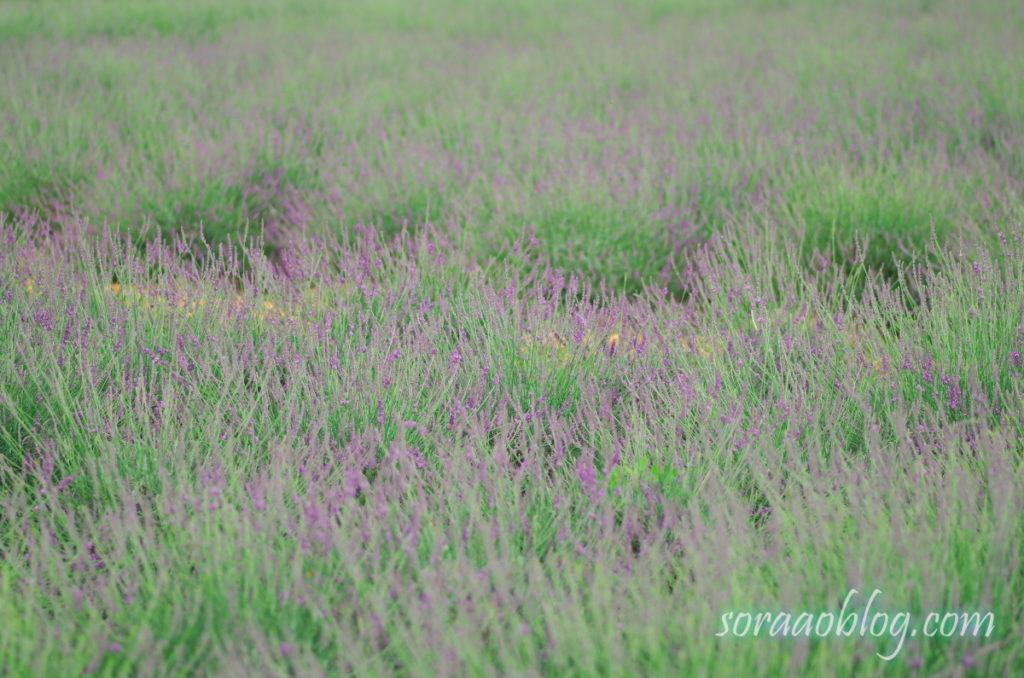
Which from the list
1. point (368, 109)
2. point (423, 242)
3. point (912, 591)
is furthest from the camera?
point (368, 109)

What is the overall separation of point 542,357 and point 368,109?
377 cm

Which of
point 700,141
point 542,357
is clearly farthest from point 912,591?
point 700,141

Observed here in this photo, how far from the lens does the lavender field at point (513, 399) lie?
133 centimetres

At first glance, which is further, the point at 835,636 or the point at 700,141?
the point at 700,141

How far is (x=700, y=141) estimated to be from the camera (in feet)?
15.1

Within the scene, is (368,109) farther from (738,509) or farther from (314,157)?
(738,509)

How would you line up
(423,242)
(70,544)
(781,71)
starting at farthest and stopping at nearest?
(781,71), (423,242), (70,544)

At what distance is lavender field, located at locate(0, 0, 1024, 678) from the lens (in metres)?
1.33

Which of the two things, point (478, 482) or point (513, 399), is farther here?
point (513, 399)

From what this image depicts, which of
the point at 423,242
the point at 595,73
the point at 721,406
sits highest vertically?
the point at 595,73

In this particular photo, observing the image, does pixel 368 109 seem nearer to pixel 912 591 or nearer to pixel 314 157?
pixel 314 157

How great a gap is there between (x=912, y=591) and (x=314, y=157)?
13.3 feet

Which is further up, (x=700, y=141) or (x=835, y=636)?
(x=700, y=141)

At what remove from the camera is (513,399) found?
223 centimetres
